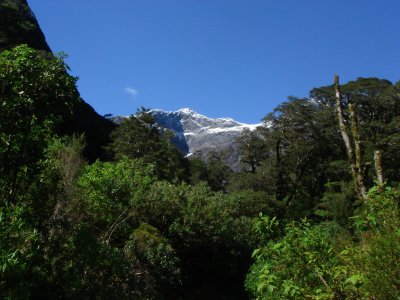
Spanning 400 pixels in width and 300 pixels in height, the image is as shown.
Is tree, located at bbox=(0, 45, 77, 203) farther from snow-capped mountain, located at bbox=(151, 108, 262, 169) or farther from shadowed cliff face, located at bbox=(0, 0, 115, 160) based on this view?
snow-capped mountain, located at bbox=(151, 108, 262, 169)

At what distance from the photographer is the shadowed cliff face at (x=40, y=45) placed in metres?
36.7

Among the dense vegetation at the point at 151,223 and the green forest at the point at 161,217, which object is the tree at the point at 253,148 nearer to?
the green forest at the point at 161,217

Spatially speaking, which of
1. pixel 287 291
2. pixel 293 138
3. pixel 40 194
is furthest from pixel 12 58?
pixel 293 138

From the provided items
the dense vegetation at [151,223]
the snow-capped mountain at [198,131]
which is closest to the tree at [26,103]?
the dense vegetation at [151,223]

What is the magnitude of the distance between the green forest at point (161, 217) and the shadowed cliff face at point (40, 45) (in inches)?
241

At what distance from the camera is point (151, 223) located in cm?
1589

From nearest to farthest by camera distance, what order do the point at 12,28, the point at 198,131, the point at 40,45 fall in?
the point at 12,28
the point at 40,45
the point at 198,131

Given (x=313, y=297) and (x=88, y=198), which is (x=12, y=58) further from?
(x=88, y=198)

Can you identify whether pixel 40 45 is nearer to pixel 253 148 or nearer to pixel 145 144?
pixel 145 144

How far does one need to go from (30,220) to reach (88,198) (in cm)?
581

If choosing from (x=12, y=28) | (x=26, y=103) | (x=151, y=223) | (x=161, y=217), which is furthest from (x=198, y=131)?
(x=26, y=103)

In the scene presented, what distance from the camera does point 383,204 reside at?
3490 millimetres

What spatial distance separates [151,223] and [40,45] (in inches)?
1368

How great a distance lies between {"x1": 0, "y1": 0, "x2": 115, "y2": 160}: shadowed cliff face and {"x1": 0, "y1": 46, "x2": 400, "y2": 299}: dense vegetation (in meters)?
6.96
